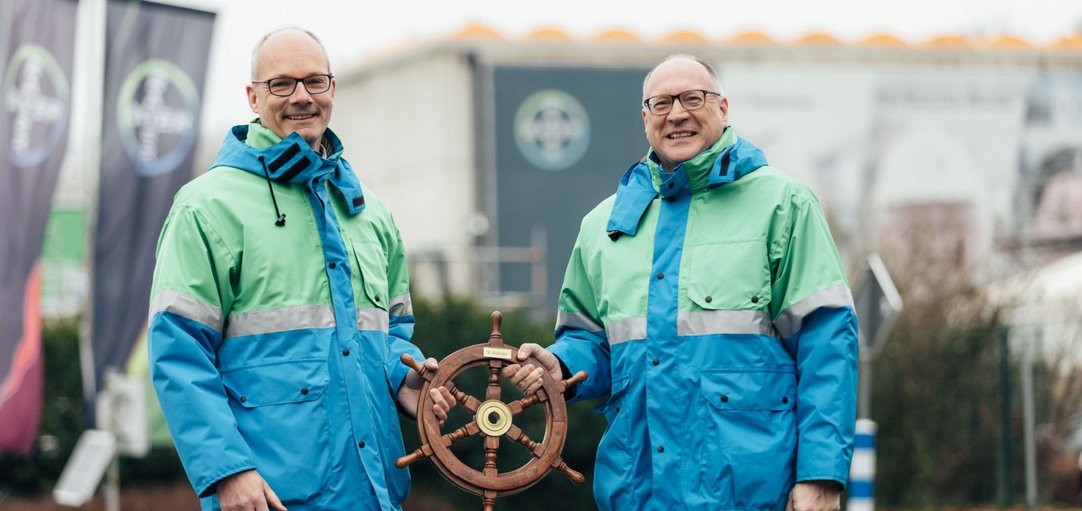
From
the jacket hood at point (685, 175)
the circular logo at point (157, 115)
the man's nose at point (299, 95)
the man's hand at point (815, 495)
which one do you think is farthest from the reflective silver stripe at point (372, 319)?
the circular logo at point (157, 115)

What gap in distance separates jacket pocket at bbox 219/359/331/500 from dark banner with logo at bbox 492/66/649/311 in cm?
2347

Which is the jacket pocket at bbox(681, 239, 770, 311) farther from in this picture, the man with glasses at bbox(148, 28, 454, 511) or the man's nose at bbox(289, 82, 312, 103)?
the man's nose at bbox(289, 82, 312, 103)

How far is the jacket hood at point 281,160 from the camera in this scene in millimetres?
5188

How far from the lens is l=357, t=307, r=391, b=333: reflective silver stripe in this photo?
5309 mm

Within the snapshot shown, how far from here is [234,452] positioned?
15.8 ft

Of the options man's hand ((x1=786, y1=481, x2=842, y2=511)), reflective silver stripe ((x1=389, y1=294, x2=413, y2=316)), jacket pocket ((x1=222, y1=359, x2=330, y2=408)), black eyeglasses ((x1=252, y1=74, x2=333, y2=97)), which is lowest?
man's hand ((x1=786, y1=481, x2=842, y2=511))

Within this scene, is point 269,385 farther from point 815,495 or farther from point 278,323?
point 815,495

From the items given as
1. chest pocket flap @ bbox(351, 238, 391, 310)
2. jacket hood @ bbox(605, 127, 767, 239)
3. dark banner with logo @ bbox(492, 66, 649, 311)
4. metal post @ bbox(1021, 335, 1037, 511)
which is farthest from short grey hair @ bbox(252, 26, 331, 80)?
dark banner with logo @ bbox(492, 66, 649, 311)

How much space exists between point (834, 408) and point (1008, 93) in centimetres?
2823

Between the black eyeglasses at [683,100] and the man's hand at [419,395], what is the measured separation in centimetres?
118


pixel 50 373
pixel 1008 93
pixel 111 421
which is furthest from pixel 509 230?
pixel 111 421

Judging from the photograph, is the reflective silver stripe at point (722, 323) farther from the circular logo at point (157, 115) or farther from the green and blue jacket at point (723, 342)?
the circular logo at point (157, 115)

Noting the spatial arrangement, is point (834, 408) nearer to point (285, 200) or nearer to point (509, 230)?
point (285, 200)

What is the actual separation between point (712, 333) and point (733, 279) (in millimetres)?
198
